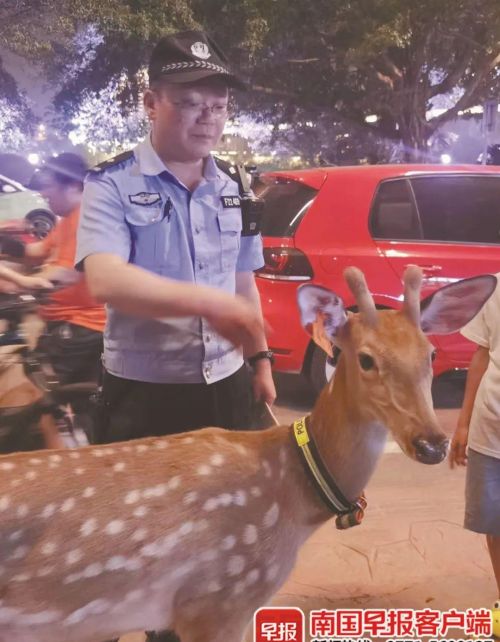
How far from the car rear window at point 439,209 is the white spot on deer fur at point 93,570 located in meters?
2.82

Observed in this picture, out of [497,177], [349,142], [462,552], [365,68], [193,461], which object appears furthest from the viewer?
[349,142]

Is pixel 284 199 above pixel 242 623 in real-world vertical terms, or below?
above

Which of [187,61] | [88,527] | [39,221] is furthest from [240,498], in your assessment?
[39,221]

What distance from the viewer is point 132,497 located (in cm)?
126

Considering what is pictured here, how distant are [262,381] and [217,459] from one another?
352mm

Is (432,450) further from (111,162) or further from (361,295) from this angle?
(111,162)

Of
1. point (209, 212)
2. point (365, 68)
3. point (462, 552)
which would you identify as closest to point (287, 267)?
point (462, 552)

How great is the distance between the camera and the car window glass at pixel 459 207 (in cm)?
385

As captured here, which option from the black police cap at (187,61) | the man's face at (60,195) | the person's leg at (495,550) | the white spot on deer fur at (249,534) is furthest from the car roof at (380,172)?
the white spot on deer fur at (249,534)

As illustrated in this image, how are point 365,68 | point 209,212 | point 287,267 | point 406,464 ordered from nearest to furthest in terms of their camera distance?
point 209,212
point 406,464
point 287,267
point 365,68

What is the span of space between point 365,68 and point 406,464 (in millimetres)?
8189

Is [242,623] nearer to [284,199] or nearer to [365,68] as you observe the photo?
[284,199]

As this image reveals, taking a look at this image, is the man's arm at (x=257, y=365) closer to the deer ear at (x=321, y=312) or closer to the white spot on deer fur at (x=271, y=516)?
the deer ear at (x=321, y=312)

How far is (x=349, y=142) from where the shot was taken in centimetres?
1272
